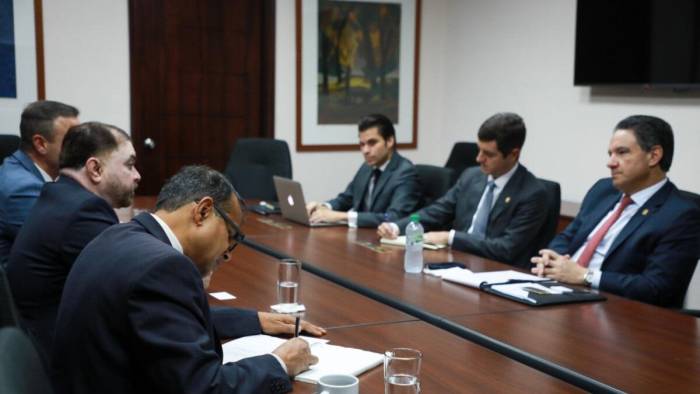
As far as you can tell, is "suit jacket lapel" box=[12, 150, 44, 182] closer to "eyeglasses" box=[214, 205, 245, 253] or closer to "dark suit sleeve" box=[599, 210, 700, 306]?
"eyeglasses" box=[214, 205, 245, 253]

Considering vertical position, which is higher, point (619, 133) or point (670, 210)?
point (619, 133)

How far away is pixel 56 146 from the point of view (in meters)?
3.45

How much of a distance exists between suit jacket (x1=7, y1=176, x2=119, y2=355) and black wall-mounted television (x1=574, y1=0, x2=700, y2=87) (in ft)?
12.0

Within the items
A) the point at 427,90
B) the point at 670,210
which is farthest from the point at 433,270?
the point at 427,90

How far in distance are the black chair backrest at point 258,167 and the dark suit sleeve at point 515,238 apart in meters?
2.16

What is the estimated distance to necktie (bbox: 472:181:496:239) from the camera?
3.83m

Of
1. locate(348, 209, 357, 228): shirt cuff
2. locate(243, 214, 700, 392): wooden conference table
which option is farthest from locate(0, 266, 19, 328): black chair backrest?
locate(348, 209, 357, 228): shirt cuff

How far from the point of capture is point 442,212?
166 inches

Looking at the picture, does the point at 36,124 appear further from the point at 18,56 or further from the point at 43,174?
the point at 18,56

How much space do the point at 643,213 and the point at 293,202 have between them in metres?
1.88

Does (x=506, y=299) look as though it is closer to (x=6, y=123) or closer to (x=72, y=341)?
(x=72, y=341)

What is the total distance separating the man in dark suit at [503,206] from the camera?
361 centimetres

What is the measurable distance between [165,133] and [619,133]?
12.7 feet

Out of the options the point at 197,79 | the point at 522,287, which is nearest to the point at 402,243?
the point at 522,287
